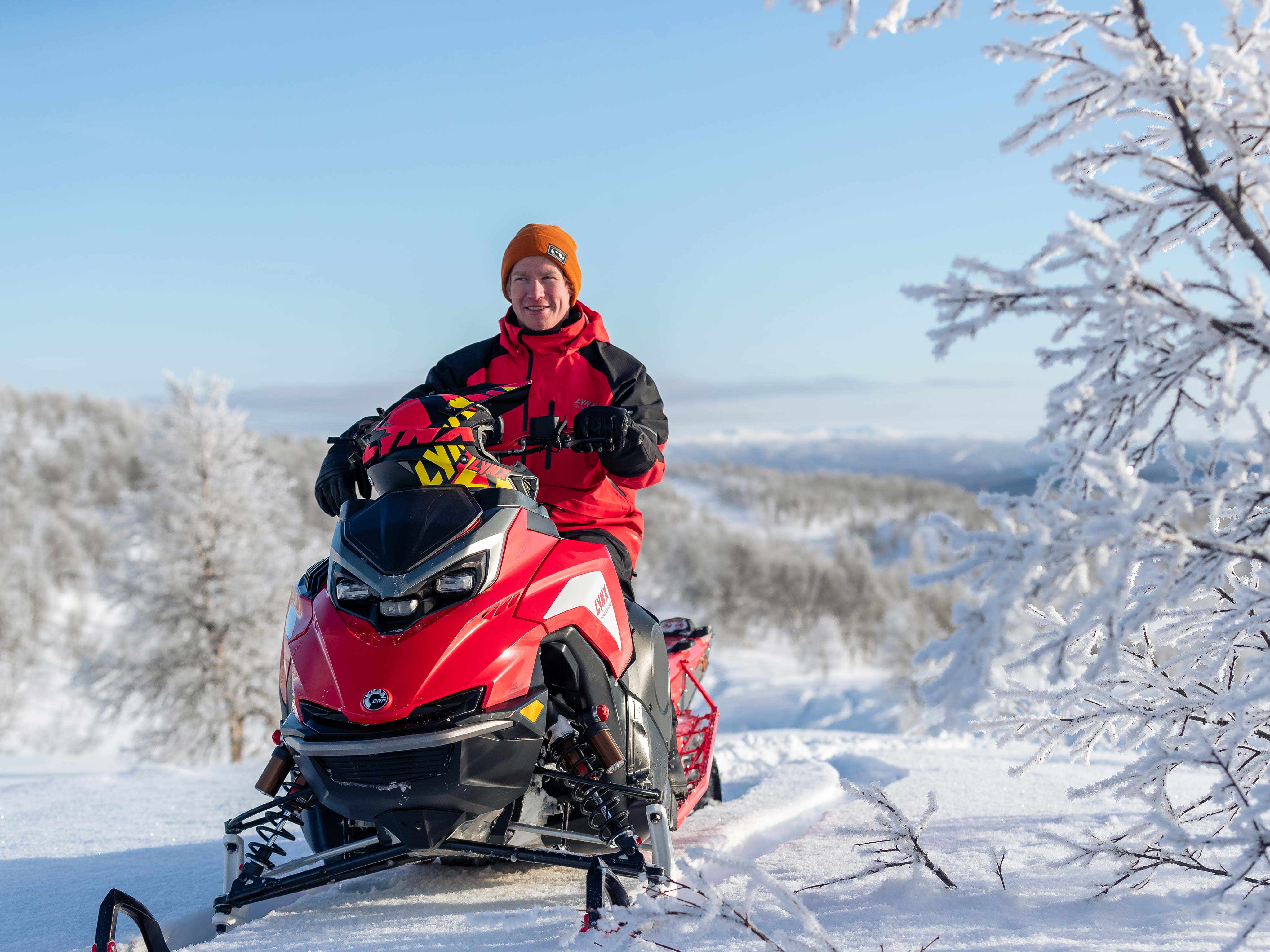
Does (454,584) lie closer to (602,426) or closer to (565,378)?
(602,426)

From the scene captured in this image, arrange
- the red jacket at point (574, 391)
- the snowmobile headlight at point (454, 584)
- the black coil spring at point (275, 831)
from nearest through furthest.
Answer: the snowmobile headlight at point (454, 584)
the black coil spring at point (275, 831)
the red jacket at point (574, 391)

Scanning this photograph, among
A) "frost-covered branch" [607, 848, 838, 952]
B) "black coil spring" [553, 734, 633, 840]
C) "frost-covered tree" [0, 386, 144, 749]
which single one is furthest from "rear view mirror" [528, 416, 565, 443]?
"frost-covered tree" [0, 386, 144, 749]

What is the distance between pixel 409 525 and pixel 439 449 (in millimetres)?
285

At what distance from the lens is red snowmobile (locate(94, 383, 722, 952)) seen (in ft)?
7.11

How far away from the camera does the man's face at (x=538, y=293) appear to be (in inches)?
142

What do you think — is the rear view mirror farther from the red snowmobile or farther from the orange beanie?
the orange beanie

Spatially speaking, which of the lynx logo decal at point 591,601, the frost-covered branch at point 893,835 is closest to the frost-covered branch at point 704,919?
the frost-covered branch at point 893,835

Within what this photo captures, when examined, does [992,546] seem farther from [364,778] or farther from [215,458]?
[215,458]

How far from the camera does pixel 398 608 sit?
2.24 m

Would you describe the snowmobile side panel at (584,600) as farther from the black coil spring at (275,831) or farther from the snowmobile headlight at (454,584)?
the black coil spring at (275,831)

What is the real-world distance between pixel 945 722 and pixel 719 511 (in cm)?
15067

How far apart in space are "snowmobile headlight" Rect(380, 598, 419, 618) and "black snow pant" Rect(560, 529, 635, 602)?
1073 millimetres

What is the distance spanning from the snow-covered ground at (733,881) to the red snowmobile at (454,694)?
0.17 m

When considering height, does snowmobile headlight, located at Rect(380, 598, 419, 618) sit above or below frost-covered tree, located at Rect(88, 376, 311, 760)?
above
